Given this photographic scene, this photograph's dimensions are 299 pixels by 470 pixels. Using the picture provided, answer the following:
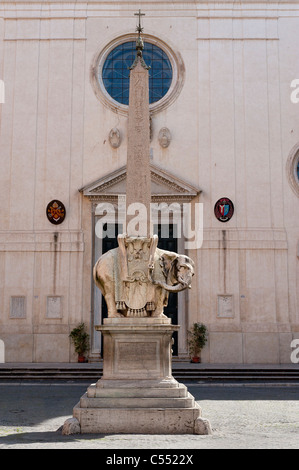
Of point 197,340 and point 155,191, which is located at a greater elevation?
point 155,191

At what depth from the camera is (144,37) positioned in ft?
66.2

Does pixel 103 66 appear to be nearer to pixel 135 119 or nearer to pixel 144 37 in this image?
pixel 144 37

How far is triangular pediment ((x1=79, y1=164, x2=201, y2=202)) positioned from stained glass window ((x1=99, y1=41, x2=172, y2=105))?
9.51 feet

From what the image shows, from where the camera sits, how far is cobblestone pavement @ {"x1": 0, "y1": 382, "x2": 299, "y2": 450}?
20.6 feet

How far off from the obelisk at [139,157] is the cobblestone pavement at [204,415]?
2908 mm

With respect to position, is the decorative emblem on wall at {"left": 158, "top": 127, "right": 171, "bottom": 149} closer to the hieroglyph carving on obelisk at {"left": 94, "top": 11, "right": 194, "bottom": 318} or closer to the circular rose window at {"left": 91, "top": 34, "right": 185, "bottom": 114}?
the circular rose window at {"left": 91, "top": 34, "right": 185, "bottom": 114}

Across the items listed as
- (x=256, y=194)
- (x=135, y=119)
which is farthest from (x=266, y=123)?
(x=135, y=119)

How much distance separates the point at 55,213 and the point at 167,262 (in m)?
11.2

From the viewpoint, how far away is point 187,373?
Result: 15.6m

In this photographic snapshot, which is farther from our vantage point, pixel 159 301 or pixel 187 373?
pixel 187 373

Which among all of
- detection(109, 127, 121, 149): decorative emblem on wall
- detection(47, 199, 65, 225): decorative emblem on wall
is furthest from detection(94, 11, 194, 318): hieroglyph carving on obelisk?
detection(109, 127, 121, 149): decorative emblem on wall

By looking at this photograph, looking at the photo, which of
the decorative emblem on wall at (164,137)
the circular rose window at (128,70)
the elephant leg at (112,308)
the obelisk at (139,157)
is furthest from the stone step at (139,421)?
the circular rose window at (128,70)

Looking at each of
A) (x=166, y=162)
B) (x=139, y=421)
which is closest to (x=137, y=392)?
(x=139, y=421)

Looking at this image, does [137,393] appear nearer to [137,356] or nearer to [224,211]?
[137,356]
